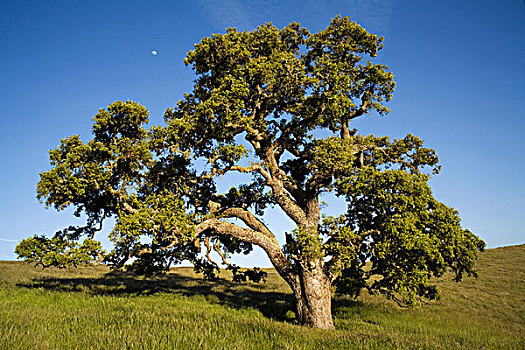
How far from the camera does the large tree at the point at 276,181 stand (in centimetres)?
1485

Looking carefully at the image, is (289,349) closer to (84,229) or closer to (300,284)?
(300,284)

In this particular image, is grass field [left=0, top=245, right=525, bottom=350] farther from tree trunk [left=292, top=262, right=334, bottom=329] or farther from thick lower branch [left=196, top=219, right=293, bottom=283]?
thick lower branch [left=196, top=219, right=293, bottom=283]

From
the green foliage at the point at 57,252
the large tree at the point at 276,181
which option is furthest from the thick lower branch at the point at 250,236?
the green foliage at the point at 57,252

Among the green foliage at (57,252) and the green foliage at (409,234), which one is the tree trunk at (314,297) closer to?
the green foliage at (409,234)

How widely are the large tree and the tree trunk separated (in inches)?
1.9

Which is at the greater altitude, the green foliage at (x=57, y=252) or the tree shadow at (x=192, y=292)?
the green foliage at (x=57, y=252)

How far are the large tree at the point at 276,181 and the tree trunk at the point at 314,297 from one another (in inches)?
1.9

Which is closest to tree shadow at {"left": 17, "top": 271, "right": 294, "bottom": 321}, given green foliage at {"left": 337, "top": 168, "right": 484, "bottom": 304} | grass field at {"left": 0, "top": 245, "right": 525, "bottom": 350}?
grass field at {"left": 0, "top": 245, "right": 525, "bottom": 350}

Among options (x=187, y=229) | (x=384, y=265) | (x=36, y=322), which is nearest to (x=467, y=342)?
(x=384, y=265)

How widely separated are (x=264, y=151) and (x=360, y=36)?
8998 millimetres

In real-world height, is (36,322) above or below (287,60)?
below

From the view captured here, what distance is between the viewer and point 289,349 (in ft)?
26.9

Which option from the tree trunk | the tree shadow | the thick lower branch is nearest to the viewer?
the tree trunk

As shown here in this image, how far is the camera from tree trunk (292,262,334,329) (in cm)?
1523
